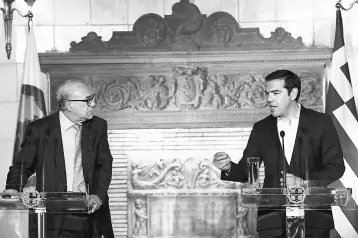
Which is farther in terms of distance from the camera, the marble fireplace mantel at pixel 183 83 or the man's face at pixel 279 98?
the marble fireplace mantel at pixel 183 83

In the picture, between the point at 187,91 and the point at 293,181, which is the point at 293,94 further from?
the point at 187,91

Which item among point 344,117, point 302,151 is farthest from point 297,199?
point 344,117

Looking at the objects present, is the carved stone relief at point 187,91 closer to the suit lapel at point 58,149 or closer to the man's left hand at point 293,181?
the suit lapel at point 58,149

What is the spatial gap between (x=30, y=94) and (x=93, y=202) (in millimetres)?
2743

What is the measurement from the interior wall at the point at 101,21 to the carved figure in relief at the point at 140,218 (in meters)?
1.23

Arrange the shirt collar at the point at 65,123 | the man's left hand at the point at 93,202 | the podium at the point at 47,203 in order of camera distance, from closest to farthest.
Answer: the podium at the point at 47,203, the man's left hand at the point at 93,202, the shirt collar at the point at 65,123

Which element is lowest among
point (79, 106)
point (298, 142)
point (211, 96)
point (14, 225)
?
point (14, 225)

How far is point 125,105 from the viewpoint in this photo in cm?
791

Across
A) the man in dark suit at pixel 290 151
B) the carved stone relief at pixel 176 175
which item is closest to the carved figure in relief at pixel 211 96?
the carved stone relief at pixel 176 175

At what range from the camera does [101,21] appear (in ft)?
26.3

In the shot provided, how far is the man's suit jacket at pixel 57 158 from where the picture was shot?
5.50 metres

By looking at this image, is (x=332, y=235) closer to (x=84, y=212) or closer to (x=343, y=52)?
(x=343, y=52)

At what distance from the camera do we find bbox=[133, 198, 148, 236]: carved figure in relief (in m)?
7.82

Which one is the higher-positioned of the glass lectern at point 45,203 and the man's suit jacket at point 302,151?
the man's suit jacket at point 302,151
